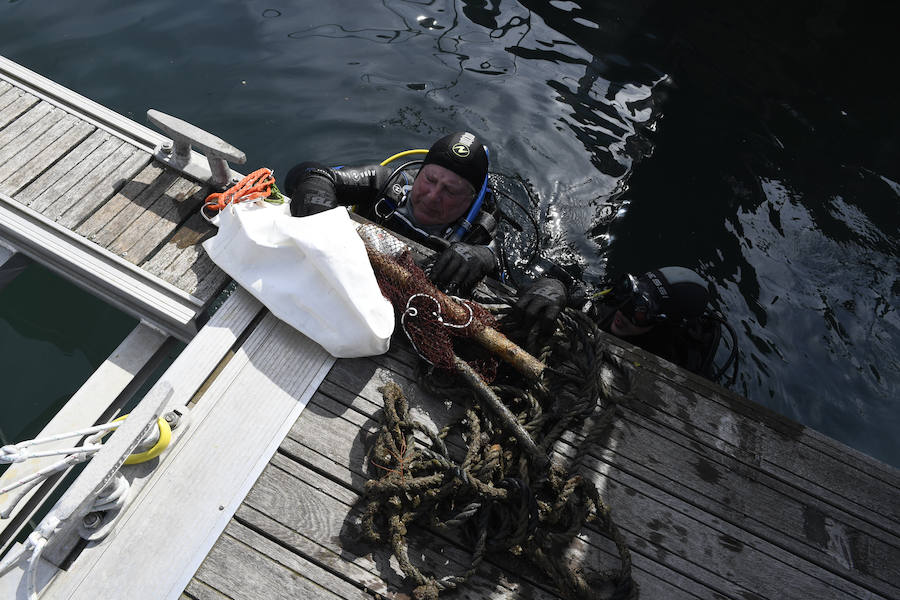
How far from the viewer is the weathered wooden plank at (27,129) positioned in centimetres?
357

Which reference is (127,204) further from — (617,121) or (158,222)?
(617,121)

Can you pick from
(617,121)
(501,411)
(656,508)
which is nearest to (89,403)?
(501,411)

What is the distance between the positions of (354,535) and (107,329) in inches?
Result: 122

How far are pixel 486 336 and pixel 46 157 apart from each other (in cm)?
300

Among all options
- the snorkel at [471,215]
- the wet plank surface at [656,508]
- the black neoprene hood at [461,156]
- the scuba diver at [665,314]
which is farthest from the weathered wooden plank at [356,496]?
the black neoprene hood at [461,156]

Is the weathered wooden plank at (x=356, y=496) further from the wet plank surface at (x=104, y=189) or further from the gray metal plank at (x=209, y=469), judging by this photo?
the wet plank surface at (x=104, y=189)

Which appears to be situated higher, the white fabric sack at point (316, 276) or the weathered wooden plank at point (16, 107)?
the white fabric sack at point (316, 276)

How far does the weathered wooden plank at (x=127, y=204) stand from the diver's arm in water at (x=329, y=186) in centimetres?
79

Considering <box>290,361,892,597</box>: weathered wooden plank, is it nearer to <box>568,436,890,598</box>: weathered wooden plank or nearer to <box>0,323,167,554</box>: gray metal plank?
<box>568,436,890,598</box>: weathered wooden plank

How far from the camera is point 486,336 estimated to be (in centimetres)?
302

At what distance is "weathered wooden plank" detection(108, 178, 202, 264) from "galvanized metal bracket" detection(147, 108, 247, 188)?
11cm

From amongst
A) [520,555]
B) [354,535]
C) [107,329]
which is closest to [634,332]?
[520,555]

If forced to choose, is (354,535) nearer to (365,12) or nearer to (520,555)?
(520,555)

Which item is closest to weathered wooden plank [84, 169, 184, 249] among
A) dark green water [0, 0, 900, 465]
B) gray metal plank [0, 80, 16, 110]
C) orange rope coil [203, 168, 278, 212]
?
orange rope coil [203, 168, 278, 212]
